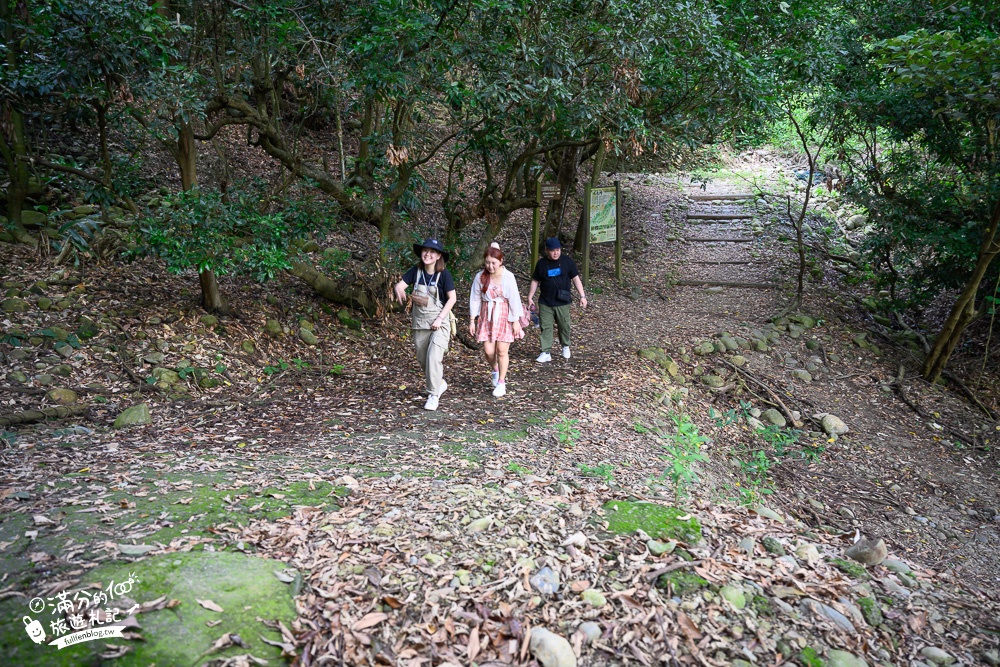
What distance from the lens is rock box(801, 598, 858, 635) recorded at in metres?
3.71

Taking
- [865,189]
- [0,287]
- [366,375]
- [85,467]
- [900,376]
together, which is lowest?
[900,376]

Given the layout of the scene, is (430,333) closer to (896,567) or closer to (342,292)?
(342,292)

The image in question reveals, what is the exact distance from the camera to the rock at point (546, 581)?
11.4 ft

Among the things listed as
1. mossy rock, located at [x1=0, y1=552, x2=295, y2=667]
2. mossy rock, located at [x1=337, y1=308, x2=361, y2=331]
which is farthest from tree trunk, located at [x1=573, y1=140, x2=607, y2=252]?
mossy rock, located at [x1=0, y1=552, x2=295, y2=667]

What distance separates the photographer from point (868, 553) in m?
4.83

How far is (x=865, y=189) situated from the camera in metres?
10.7

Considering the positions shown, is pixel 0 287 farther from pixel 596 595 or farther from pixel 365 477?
pixel 596 595

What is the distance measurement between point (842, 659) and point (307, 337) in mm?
6539

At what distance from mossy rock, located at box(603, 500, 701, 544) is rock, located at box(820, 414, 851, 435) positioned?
461 cm

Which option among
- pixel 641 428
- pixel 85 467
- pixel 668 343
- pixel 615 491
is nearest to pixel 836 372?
pixel 668 343

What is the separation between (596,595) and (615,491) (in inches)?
55.9

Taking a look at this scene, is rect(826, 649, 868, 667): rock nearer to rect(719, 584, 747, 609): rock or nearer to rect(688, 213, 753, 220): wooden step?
rect(719, 584, 747, 609): rock

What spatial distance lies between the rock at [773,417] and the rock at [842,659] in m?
5.10

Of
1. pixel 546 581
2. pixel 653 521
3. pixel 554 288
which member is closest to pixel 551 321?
pixel 554 288
